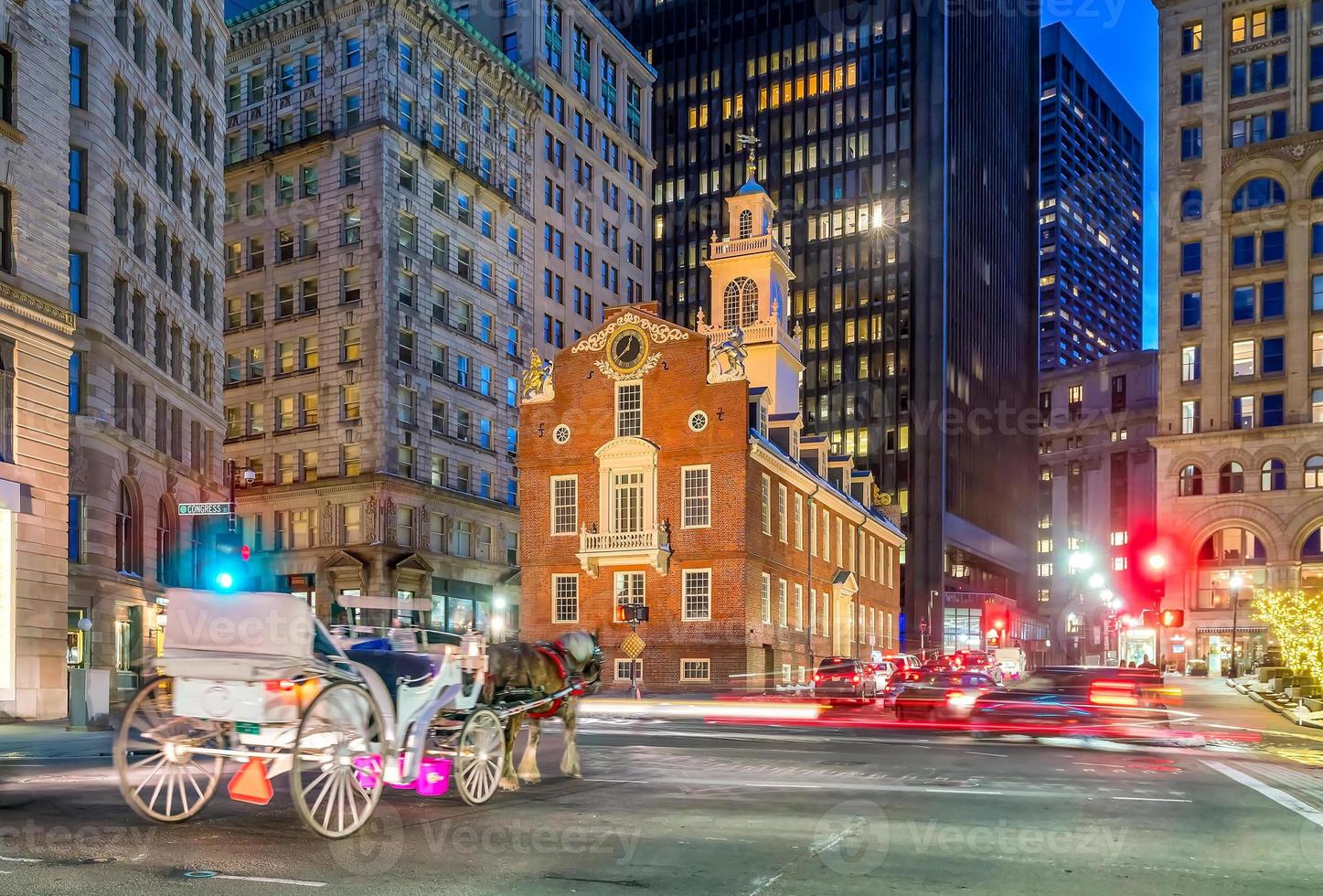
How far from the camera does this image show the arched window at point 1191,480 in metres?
88.8

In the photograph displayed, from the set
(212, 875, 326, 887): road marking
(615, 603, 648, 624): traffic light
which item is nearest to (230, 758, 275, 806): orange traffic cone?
(212, 875, 326, 887): road marking

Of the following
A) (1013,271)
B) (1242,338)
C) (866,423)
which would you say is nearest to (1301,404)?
(1242,338)

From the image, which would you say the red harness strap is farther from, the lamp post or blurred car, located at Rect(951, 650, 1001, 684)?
the lamp post

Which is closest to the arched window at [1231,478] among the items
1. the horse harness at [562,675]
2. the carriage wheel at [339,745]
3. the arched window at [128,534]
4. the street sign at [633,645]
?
the street sign at [633,645]

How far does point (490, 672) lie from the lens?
14109 mm

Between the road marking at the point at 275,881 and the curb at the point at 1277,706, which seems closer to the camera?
the road marking at the point at 275,881

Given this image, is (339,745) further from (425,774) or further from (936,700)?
(936,700)

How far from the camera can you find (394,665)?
1223cm

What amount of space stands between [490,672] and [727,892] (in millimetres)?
5796

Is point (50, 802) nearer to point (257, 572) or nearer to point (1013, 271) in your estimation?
point (257, 572)

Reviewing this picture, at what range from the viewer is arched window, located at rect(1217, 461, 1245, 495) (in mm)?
87250

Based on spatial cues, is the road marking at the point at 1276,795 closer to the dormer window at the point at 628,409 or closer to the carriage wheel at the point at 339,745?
the carriage wheel at the point at 339,745

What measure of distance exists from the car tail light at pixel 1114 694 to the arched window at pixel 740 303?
35.0m

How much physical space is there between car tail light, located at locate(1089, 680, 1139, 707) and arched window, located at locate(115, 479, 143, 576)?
30814 millimetres
